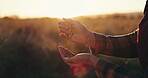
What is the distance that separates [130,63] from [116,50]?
11.7 ft

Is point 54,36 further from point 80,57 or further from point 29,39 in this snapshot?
point 80,57

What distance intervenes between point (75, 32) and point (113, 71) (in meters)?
0.43

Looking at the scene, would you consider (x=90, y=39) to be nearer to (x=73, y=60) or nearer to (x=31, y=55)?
(x=73, y=60)

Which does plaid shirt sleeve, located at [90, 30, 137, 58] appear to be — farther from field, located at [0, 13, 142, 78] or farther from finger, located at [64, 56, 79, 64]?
field, located at [0, 13, 142, 78]

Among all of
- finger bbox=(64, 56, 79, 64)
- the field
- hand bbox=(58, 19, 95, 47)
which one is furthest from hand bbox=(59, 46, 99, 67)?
the field

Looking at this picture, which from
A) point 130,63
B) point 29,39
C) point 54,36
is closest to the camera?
point 130,63

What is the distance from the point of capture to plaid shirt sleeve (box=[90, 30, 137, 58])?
1887 mm

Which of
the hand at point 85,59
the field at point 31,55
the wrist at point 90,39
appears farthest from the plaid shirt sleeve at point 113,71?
the field at point 31,55

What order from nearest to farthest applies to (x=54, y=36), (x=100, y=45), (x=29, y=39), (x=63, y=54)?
(x=63, y=54)
(x=100, y=45)
(x=29, y=39)
(x=54, y=36)

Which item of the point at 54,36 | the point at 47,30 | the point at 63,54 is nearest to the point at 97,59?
the point at 63,54

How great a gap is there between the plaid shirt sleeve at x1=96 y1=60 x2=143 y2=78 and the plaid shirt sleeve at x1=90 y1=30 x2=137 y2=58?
328mm

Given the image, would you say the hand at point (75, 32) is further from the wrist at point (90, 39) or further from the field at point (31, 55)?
the field at point (31, 55)

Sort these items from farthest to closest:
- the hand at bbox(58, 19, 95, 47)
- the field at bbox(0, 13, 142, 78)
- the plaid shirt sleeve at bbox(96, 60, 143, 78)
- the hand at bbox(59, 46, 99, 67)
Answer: the field at bbox(0, 13, 142, 78) < the hand at bbox(58, 19, 95, 47) < the hand at bbox(59, 46, 99, 67) < the plaid shirt sleeve at bbox(96, 60, 143, 78)

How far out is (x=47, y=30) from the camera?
29.1 feet
